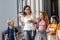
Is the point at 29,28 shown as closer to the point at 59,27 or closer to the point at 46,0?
the point at 59,27

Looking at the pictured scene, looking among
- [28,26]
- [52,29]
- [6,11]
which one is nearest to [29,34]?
[28,26]

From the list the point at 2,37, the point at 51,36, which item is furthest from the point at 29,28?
the point at 2,37

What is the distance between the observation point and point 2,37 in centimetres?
551

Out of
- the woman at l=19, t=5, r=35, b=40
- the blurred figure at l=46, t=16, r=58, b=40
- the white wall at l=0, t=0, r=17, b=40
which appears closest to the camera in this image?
the blurred figure at l=46, t=16, r=58, b=40

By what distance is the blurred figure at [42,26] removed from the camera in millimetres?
4703

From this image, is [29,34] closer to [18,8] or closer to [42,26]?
[42,26]

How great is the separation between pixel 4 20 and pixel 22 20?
43.6 inches

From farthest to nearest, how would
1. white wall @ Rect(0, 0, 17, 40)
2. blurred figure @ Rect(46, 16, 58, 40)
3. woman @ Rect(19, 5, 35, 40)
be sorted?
white wall @ Rect(0, 0, 17, 40)
woman @ Rect(19, 5, 35, 40)
blurred figure @ Rect(46, 16, 58, 40)

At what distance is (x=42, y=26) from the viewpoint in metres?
4.71

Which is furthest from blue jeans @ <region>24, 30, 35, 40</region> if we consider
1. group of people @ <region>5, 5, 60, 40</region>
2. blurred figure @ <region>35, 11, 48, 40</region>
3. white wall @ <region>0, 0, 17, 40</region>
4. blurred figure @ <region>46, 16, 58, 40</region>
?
white wall @ <region>0, 0, 17, 40</region>

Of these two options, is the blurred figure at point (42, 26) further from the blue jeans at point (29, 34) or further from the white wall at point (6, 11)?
the white wall at point (6, 11)

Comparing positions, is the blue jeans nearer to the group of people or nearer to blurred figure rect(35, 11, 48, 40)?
the group of people

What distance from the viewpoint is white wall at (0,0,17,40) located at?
5.74m

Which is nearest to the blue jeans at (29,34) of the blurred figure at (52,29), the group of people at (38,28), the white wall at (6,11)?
the group of people at (38,28)
